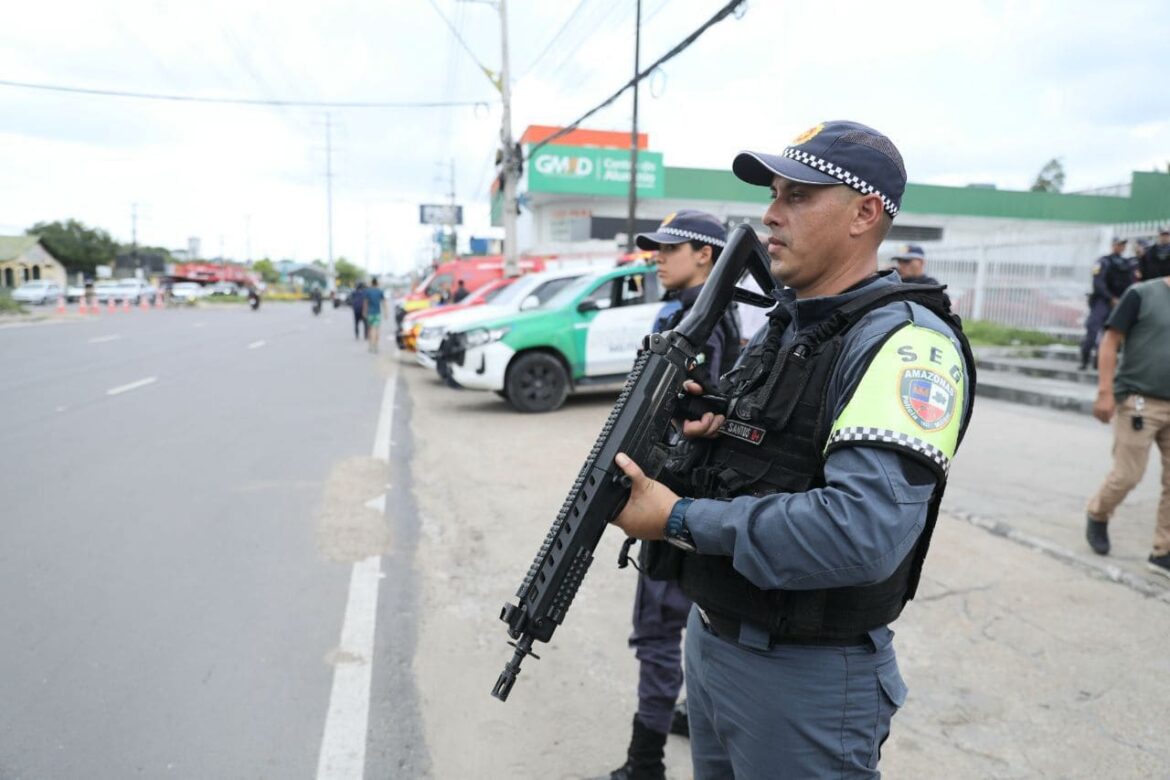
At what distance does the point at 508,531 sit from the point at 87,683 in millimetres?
2384

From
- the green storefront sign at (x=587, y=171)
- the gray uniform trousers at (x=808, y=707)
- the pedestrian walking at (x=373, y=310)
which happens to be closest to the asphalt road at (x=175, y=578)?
the gray uniform trousers at (x=808, y=707)

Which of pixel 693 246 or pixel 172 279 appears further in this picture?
pixel 172 279

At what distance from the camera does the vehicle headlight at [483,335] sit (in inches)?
357

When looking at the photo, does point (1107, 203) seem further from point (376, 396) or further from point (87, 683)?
point (87, 683)

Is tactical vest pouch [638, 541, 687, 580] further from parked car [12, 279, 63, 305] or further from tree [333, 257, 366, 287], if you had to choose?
tree [333, 257, 366, 287]

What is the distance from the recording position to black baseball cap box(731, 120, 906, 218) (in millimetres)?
1409

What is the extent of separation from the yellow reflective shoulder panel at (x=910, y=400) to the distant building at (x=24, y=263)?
66.3 metres

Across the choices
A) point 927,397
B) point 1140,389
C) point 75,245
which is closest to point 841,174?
point 927,397

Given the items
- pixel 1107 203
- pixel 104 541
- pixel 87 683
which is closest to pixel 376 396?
pixel 104 541

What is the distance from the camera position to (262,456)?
668 centimetres

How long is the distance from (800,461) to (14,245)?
72673mm

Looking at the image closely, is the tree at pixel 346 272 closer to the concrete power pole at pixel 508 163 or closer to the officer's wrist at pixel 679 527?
the concrete power pole at pixel 508 163

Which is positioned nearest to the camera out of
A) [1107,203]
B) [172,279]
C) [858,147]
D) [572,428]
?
[858,147]

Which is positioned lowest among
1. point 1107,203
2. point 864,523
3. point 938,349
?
point 864,523
